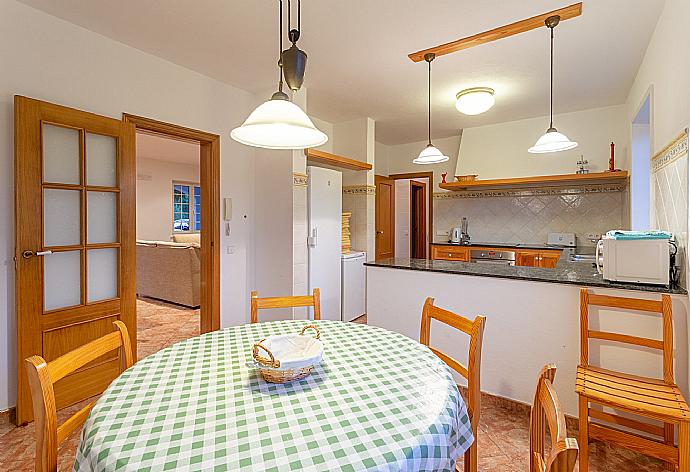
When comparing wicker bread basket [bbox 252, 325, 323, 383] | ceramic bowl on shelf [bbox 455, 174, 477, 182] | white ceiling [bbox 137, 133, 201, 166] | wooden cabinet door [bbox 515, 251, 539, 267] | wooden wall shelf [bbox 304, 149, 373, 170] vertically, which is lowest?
wicker bread basket [bbox 252, 325, 323, 383]

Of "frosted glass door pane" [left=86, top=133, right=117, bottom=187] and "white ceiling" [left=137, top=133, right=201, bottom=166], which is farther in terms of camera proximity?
"white ceiling" [left=137, top=133, right=201, bottom=166]

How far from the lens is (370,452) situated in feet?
2.52

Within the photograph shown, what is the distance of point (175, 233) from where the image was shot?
8086mm

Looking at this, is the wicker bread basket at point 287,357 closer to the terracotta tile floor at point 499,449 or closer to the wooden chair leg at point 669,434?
the terracotta tile floor at point 499,449

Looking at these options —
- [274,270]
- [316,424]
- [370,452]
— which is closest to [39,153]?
[274,270]

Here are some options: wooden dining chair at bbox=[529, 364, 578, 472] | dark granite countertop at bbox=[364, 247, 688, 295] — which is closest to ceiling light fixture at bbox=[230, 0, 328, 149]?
wooden dining chair at bbox=[529, 364, 578, 472]

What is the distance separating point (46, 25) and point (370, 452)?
120 inches

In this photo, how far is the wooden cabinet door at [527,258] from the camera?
4.28m

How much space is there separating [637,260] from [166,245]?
5.07 metres

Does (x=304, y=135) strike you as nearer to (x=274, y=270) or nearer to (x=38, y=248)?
(x=38, y=248)

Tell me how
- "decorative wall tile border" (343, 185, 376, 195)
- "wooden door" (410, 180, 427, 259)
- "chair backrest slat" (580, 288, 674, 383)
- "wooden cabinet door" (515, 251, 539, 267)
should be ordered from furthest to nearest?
"wooden door" (410, 180, 427, 259) < "decorative wall tile border" (343, 185, 376, 195) < "wooden cabinet door" (515, 251, 539, 267) < "chair backrest slat" (580, 288, 674, 383)

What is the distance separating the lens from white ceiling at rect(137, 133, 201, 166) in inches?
226

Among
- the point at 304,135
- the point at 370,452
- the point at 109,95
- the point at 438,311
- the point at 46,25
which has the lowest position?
the point at 370,452

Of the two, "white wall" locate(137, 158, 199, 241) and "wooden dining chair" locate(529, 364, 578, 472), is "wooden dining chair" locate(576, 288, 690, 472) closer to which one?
"wooden dining chair" locate(529, 364, 578, 472)
